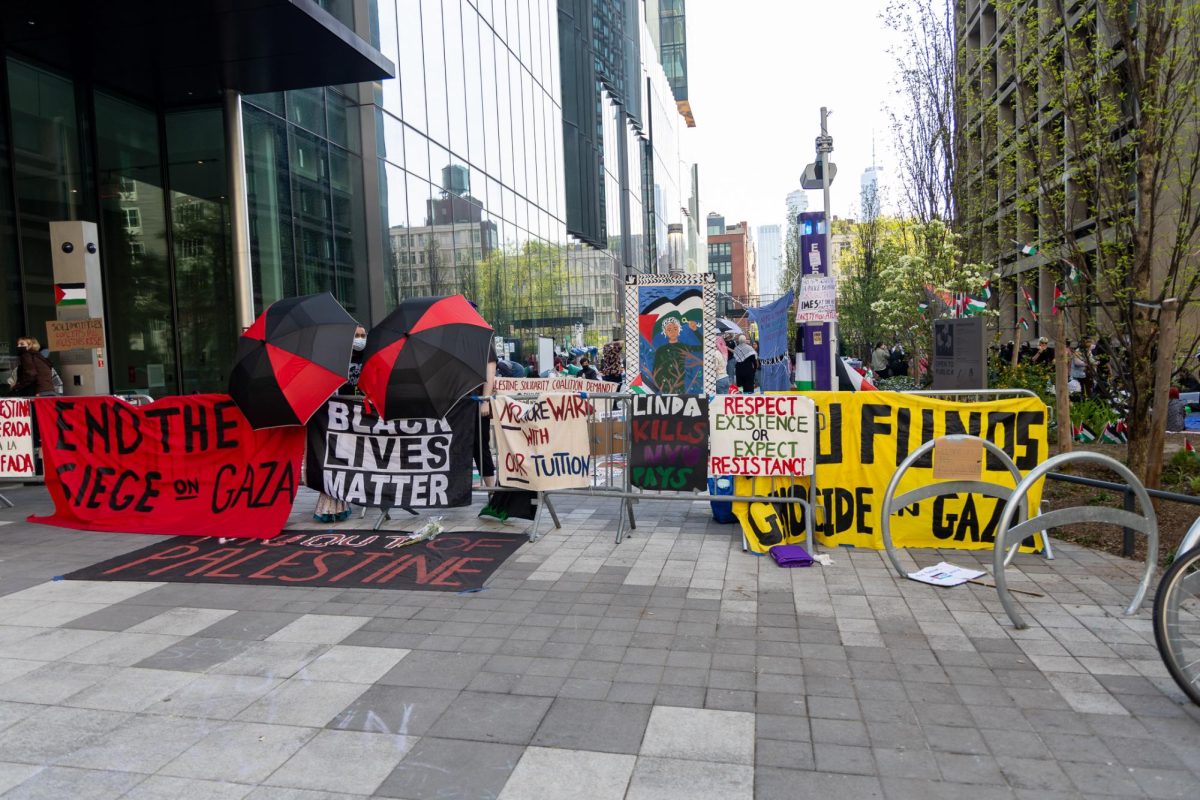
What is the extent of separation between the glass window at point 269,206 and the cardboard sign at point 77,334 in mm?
4981

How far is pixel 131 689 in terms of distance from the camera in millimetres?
4340

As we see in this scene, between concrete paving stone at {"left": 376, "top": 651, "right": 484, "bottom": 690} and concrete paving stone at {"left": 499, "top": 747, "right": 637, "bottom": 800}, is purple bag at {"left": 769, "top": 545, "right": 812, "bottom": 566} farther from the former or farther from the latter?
concrete paving stone at {"left": 499, "top": 747, "right": 637, "bottom": 800}

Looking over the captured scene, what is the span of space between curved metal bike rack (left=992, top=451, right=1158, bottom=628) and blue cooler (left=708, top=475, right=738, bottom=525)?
3.09 m

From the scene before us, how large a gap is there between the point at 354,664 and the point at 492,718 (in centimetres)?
115

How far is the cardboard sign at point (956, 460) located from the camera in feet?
21.8

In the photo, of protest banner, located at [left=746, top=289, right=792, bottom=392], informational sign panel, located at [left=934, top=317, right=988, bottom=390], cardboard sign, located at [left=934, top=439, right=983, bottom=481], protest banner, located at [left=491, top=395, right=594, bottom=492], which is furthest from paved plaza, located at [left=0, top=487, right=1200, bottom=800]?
protest banner, located at [left=746, top=289, right=792, bottom=392]

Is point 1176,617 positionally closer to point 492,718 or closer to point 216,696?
point 492,718

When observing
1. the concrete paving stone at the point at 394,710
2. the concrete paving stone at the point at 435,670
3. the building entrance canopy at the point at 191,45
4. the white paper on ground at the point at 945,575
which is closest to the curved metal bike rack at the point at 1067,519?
the white paper on ground at the point at 945,575

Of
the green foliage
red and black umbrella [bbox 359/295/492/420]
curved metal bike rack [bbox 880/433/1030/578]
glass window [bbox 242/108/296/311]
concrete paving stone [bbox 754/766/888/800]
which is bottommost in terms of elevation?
concrete paving stone [bbox 754/766/888/800]

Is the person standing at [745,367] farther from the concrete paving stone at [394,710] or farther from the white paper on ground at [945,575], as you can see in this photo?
the concrete paving stone at [394,710]

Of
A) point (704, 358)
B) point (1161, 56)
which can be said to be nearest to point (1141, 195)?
point (1161, 56)

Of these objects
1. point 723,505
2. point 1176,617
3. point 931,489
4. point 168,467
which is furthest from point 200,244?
point 1176,617

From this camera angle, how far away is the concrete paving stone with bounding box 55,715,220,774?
3523mm

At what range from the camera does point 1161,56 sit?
7688 millimetres
